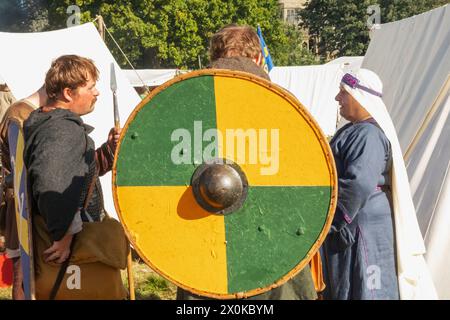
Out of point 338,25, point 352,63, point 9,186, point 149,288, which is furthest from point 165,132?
point 338,25

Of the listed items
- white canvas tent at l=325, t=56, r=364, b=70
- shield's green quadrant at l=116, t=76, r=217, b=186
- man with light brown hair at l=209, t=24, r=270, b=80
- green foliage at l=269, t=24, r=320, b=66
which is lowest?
green foliage at l=269, t=24, r=320, b=66

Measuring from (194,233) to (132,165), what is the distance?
317 millimetres

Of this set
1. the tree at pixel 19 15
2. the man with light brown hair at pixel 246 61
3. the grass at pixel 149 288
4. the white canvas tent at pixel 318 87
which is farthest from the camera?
the tree at pixel 19 15

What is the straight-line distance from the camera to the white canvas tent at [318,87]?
14.0m

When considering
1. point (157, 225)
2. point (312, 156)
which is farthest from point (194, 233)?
point (312, 156)

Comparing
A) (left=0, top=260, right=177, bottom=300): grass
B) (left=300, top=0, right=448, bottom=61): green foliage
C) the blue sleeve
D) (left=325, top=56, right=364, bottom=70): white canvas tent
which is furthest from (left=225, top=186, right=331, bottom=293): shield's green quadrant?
(left=300, top=0, right=448, bottom=61): green foliage

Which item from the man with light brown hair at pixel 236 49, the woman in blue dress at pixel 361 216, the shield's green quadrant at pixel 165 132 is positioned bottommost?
the woman in blue dress at pixel 361 216

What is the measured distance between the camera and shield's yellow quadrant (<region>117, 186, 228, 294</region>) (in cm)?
227

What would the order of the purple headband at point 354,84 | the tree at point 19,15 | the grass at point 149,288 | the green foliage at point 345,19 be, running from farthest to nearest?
the tree at point 19,15 → the green foliage at point 345,19 → the grass at point 149,288 → the purple headband at point 354,84

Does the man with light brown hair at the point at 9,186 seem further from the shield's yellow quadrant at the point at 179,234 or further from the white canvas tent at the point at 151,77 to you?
the white canvas tent at the point at 151,77

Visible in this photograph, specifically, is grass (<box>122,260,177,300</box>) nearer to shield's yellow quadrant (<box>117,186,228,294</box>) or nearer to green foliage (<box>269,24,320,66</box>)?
shield's yellow quadrant (<box>117,186,228,294</box>)

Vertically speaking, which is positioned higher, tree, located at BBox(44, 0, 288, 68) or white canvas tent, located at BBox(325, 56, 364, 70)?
tree, located at BBox(44, 0, 288, 68)

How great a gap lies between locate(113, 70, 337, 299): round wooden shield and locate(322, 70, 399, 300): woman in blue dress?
0.62 metres

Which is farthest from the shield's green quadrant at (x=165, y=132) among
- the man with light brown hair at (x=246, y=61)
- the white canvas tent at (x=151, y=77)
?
the white canvas tent at (x=151, y=77)
